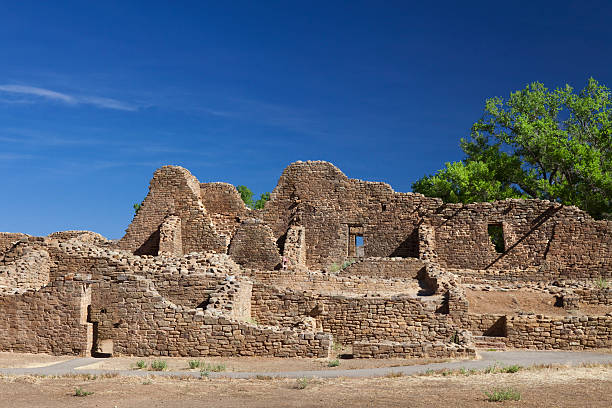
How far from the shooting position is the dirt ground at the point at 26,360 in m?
14.7

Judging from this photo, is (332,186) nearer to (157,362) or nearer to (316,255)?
(316,255)

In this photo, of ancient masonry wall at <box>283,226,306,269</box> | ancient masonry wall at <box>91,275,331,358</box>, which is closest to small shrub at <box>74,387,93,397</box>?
ancient masonry wall at <box>91,275,331,358</box>

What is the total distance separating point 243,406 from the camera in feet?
35.2

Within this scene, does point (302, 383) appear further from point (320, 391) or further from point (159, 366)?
point (159, 366)

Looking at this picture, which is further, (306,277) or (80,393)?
(306,277)

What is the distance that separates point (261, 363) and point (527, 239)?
16150 millimetres

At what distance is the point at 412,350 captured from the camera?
49.2 feet

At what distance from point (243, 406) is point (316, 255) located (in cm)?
1813

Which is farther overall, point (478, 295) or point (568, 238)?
point (568, 238)

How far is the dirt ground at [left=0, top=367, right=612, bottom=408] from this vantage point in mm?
10852

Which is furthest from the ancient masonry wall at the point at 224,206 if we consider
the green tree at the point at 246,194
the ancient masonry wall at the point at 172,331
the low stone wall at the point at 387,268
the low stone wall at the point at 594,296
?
the green tree at the point at 246,194

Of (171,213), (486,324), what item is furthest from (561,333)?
(171,213)

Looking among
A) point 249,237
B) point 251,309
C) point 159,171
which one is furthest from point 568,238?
point 159,171

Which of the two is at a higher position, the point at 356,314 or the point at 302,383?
the point at 356,314
